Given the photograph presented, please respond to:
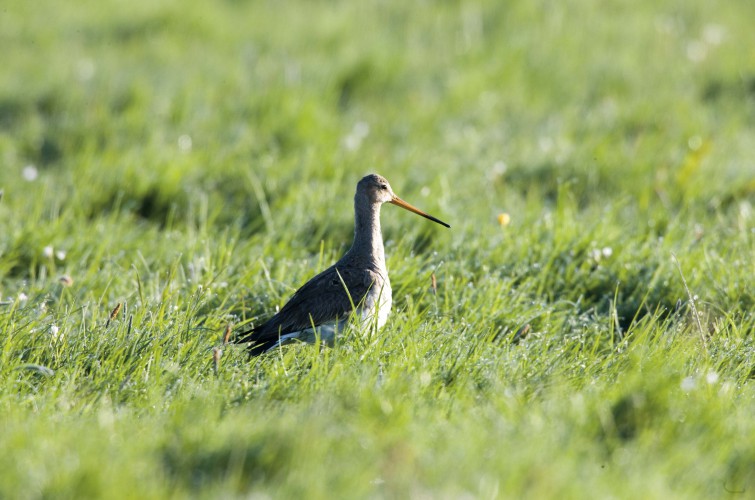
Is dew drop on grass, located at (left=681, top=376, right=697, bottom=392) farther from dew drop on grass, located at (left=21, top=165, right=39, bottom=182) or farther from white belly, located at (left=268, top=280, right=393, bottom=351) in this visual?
dew drop on grass, located at (left=21, top=165, right=39, bottom=182)

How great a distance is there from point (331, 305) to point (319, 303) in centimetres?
6

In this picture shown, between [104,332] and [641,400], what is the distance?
2.24 metres

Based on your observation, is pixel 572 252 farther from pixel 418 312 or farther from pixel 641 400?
pixel 641 400

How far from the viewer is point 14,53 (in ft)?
30.9

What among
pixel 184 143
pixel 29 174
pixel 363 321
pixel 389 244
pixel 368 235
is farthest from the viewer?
pixel 184 143

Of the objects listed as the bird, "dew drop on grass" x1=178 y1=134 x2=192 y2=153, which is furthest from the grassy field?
the bird

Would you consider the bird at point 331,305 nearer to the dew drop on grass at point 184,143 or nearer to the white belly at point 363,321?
the white belly at point 363,321

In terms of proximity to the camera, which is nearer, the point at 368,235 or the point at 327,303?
the point at 327,303

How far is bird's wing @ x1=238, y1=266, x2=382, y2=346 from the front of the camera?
15.0 ft

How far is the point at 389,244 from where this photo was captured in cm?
570

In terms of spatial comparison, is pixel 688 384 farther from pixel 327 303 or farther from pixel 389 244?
pixel 389 244

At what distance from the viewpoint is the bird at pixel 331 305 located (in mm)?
4508

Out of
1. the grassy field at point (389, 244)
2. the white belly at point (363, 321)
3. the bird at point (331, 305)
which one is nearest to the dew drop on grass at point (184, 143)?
the grassy field at point (389, 244)

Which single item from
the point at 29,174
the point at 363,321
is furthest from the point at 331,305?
the point at 29,174
